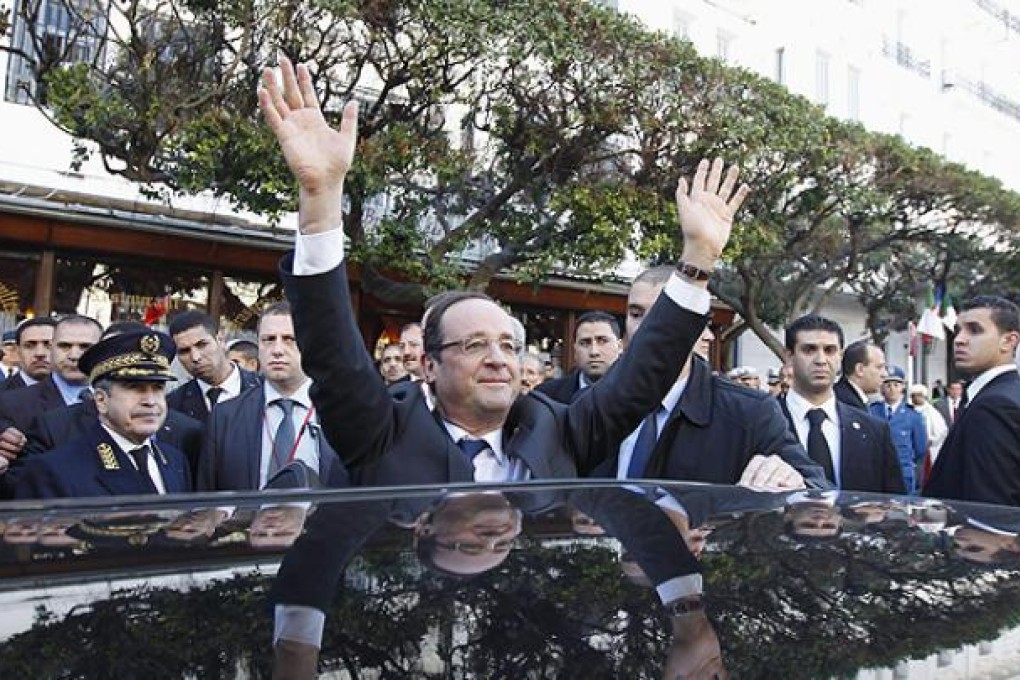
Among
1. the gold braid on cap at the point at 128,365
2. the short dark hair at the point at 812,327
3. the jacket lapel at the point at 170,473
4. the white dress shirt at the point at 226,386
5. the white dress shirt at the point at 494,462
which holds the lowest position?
the jacket lapel at the point at 170,473

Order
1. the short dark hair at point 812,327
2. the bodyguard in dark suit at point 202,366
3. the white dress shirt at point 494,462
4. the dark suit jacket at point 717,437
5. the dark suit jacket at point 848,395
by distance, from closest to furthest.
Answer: the white dress shirt at point 494,462, the dark suit jacket at point 717,437, the short dark hair at point 812,327, the bodyguard in dark suit at point 202,366, the dark suit jacket at point 848,395

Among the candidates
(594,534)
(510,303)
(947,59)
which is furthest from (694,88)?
(947,59)

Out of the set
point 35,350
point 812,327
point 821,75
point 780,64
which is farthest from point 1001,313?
point 821,75

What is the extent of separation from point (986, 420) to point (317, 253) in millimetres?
2867

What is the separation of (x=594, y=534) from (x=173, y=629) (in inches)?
27.6

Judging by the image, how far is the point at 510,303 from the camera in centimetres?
1792

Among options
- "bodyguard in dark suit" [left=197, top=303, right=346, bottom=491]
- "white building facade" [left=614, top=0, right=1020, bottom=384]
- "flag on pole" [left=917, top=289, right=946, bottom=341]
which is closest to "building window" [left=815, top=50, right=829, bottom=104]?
"white building facade" [left=614, top=0, right=1020, bottom=384]

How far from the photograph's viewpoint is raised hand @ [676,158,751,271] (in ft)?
9.24

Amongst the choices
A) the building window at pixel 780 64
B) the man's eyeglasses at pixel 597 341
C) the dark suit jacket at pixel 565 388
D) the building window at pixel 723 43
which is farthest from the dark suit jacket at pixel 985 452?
the building window at pixel 780 64

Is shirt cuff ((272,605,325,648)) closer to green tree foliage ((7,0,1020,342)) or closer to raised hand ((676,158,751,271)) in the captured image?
raised hand ((676,158,751,271))

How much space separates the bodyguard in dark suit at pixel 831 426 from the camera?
4730 mm

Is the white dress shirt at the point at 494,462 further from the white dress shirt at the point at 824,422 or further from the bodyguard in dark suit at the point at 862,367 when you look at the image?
the bodyguard in dark suit at the point at 862,367

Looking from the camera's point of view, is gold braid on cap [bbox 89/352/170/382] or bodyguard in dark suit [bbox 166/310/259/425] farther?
bodyguard in dark suit [bbox 166/310/259/425]

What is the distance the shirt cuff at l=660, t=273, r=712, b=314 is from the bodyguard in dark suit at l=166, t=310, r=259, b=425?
3.75 meters
